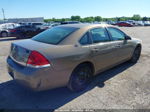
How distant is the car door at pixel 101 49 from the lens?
3.61 m

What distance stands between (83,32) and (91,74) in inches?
43.9

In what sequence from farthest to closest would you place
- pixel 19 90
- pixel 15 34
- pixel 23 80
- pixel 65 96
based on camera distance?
pixel 15 34 → pixel 19 90 → pixel 65 96 → pixel 23 80

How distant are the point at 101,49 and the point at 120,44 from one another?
1.04 metres

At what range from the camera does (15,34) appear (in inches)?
561

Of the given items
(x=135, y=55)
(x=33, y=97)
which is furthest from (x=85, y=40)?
(x=135, y=55)

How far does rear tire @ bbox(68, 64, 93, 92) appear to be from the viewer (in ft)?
11.0

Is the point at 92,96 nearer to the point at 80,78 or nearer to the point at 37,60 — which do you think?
the point at 80,78

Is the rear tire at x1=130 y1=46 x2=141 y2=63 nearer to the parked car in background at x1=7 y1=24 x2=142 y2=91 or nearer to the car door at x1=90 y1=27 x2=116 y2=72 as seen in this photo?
the parked car in background at x1=7 y1=24 x2=142 y2=91

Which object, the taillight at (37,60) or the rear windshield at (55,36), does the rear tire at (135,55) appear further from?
the taillight at (37,60)

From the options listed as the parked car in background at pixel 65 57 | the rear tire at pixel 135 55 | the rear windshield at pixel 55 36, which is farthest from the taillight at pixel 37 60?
the rear tire at pixel 135 55

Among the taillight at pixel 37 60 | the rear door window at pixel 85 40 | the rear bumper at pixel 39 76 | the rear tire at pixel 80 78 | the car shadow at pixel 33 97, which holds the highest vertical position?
the rear door window at pixel 85 40

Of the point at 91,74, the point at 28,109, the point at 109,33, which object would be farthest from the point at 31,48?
the point at 109,33

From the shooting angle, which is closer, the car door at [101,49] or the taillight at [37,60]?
the taillight at [37,60]

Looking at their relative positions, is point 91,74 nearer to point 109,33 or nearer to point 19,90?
point 109,33
